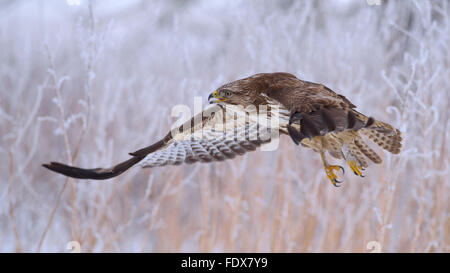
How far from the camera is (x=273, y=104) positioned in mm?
907

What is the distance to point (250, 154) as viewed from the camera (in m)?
1.82

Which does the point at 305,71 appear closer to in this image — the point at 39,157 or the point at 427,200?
the point at 427,200

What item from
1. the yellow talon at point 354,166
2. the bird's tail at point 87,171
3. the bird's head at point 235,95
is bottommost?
the bird's tail at point 87,171

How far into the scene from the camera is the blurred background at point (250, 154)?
1469 millimetres

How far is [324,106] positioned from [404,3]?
4.23 feet

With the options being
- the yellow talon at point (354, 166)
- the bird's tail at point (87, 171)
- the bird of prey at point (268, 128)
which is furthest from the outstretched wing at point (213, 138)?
the yellow talon at point (354, 166)

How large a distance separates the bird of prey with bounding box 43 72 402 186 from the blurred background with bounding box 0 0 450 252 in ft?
0.71

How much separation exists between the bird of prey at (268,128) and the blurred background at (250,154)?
0.22m

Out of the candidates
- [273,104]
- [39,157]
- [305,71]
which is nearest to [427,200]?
[305,71]

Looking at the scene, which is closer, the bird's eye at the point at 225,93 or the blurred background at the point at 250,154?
the bird's eye at the point at 225,93

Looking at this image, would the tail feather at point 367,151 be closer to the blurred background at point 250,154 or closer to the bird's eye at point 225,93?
the blurred background at point 250,154

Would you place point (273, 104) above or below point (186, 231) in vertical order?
above

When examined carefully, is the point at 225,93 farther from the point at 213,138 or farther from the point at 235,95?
the point at 213,138

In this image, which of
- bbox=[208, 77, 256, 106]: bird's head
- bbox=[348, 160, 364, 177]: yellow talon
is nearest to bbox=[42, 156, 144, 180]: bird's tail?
bbox=[208, 77, 256, 106]: bird's head
